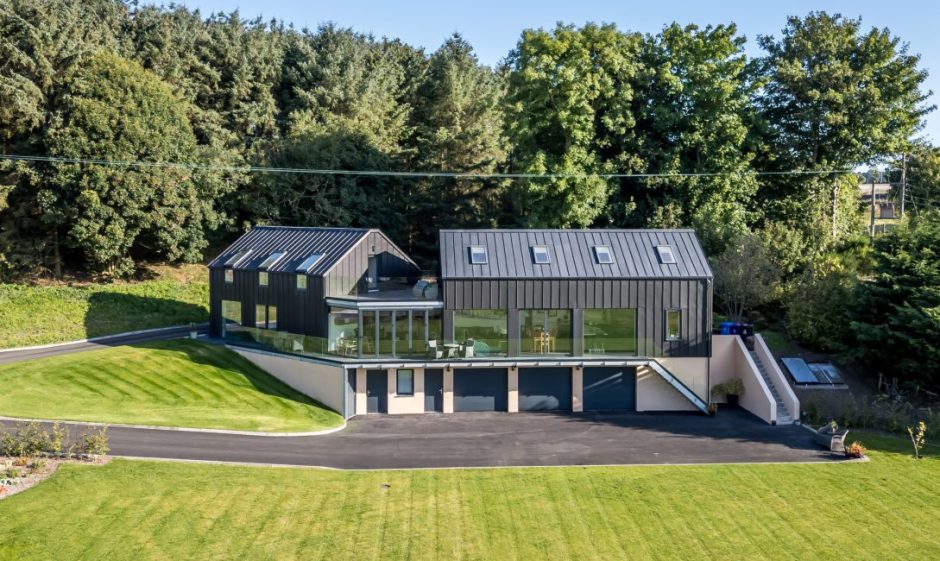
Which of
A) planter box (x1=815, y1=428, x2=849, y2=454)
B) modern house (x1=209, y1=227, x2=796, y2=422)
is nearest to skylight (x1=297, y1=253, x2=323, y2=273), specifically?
modern house (x1=209, y1=227, x2=796, y2=422)

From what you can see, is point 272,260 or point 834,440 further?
point 272,260

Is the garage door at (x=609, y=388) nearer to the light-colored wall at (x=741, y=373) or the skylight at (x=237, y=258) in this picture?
the light-colored wall at (x=741, y=373)

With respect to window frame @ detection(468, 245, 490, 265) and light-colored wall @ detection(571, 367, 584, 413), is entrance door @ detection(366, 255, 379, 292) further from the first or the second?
light-colored wall @ detection(571, 367, 584, 413)

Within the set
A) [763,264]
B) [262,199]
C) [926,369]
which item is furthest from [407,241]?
[926,369]

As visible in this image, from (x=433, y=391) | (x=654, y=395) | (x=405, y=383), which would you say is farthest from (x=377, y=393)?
(x=654, y=395)

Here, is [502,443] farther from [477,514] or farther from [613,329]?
[613,329]

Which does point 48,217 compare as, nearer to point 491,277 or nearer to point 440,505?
point 491,277

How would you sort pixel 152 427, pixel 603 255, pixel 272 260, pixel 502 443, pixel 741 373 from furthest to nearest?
pixel 272 260 < pixel 741 373 < pixel 603 255 < pixel 502 443 < pixel 152 427
